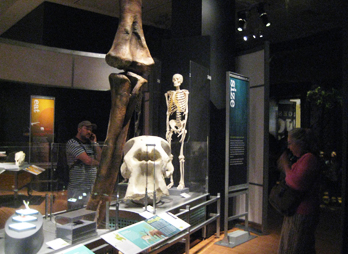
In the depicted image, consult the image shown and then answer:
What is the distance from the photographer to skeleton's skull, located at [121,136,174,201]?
361cm

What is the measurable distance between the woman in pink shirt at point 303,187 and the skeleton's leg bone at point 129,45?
1.59 m

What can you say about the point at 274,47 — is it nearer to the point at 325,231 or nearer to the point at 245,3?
the point at 245,3

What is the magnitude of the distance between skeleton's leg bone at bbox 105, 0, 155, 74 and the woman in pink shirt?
62.7 inches

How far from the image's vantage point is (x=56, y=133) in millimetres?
5664

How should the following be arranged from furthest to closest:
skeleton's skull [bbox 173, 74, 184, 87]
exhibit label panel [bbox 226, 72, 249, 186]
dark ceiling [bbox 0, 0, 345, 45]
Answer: dark ceiling [bbox 0, 0, 345, 45] < skeleton's skull [bbox 173, 74, 184, 87] < exhibit label panel [bbox 226, 72, 249, 186]

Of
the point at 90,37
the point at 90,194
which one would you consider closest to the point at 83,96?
the point at 90,37

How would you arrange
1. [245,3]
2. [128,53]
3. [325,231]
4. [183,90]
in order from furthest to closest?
[245,3]
[325,231]
[183,90]
[128,53]

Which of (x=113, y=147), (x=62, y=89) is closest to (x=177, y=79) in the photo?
(x=62, y=89)

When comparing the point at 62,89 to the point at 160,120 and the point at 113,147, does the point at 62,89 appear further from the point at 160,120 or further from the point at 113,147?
the point at 113,147

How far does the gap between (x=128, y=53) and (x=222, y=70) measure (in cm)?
296

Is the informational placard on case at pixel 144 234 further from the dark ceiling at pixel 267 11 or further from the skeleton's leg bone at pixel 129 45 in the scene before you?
the dark ceiling at pixel 267 11

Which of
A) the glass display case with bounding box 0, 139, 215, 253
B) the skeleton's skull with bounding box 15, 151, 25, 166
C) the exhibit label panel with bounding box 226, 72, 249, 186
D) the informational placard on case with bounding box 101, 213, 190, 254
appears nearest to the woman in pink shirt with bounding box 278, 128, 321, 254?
the informational placard on case with bounding box 101, 213, 190, 254

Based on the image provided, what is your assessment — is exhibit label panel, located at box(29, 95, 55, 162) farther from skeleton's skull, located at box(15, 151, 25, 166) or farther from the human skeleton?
skeleton's skull, located at box(15, 151, 25, 166)

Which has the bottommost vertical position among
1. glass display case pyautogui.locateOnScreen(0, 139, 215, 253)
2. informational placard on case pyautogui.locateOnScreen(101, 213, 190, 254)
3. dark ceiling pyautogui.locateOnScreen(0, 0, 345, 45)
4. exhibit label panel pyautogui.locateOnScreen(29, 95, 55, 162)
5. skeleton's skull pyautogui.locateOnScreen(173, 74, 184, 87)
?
informational placard on case pyautogui.locateOnScreen(101, 213, 190, 254)
